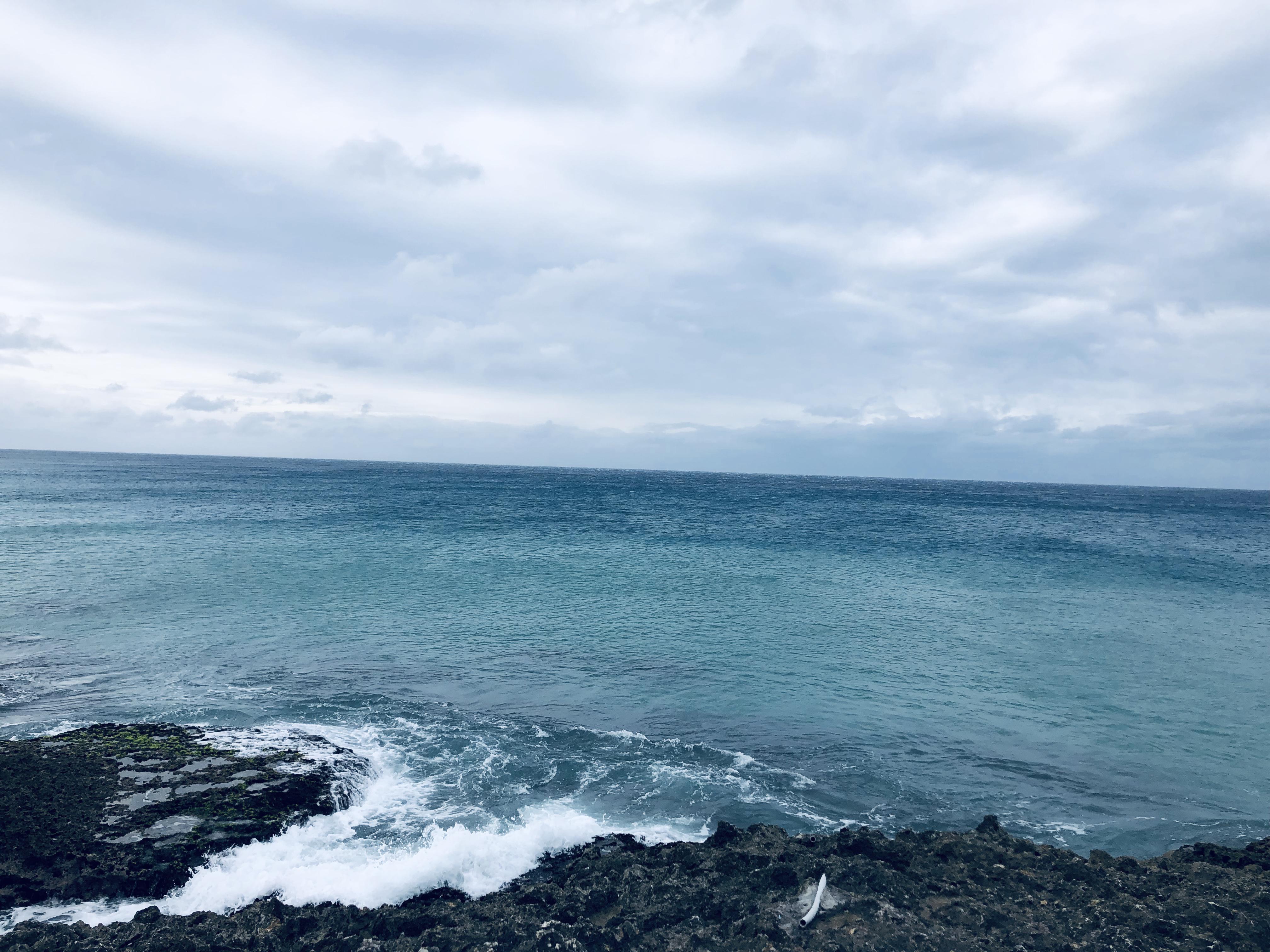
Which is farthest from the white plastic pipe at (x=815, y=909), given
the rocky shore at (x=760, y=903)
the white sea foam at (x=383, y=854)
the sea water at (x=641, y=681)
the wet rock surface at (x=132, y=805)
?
the wet rock surface at (x=132, y=805)

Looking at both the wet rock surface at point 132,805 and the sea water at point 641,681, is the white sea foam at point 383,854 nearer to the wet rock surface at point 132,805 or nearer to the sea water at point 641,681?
the sea water at point 641,681

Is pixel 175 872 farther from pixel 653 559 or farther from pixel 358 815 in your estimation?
→ pixel 653 559

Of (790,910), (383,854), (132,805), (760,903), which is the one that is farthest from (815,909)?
(132,805)

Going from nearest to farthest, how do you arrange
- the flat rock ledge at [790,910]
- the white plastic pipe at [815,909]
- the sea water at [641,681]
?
1. the flat rock ledge at [790,910]
2. the white plastic pipe at [815,909]
3. the sea water at [641,681]

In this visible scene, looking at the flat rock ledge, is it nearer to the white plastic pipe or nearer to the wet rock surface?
the white plastic pipe

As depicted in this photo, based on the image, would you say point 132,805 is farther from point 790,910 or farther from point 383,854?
point 790,910

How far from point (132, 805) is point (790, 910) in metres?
15.1

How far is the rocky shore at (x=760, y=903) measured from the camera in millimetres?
11203

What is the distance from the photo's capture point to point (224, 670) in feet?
86.7

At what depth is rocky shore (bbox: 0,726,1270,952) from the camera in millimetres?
11203

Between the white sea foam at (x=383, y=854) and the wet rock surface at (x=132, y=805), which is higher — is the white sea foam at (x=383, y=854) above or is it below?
below

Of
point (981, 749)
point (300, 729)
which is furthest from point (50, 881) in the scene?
point (981, 749)

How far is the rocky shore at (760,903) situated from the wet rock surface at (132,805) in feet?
0.29

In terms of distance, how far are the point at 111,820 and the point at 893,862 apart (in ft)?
55.9
